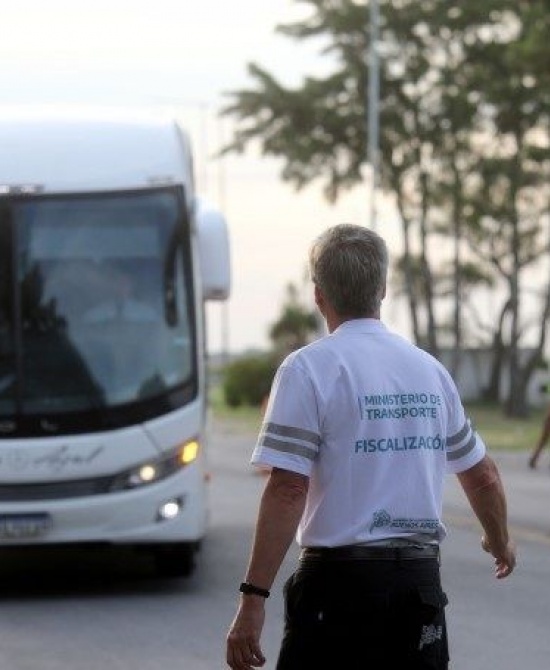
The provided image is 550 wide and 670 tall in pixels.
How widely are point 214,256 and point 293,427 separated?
9.37m

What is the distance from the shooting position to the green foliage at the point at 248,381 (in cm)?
7094

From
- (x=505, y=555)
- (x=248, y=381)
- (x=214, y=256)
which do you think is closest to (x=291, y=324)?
(x=248, y=381)

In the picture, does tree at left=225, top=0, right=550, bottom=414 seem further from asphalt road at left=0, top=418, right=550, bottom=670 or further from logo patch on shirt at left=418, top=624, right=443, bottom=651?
logo patch on shirt at left=418, top=624, right=443, bottom=651

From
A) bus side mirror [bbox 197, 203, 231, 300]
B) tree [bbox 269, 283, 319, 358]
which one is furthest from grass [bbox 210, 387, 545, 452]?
bus side mirror [bbox 197, 203, 231, 300]

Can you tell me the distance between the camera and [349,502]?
5590mm

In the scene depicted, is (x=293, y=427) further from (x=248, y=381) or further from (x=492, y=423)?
(x=248, y=381)

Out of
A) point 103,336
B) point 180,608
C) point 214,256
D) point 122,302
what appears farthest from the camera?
point 214,256

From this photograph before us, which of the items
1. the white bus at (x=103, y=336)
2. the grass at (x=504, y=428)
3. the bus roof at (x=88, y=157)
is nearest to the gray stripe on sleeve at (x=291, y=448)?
the white bus at (x=103, y=336)

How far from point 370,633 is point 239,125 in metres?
46.1

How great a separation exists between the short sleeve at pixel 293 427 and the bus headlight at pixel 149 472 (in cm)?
839

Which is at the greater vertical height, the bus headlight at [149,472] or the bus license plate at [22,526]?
the bus headlight at [149,472]

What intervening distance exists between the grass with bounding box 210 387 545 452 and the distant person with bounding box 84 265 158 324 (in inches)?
909

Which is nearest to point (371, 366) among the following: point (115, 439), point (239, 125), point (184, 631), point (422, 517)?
point (422, 517)

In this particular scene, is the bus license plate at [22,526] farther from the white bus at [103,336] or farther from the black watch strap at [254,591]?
the black watch strap at [254,591]
